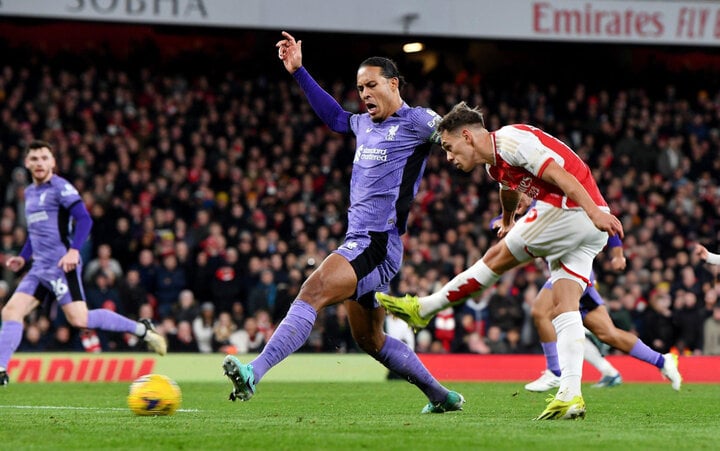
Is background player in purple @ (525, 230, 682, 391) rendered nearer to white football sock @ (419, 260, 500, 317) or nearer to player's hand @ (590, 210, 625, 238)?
white football sock @ (419, 260, 500, 317)

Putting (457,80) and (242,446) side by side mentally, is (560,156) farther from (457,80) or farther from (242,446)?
(457,80)

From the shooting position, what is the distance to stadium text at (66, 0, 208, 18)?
2166cm

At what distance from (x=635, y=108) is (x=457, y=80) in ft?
14.3

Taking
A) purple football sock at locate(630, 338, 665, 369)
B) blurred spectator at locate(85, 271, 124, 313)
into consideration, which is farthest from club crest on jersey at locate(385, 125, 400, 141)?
blurred spectator at locate(85, 271, 124, 313)

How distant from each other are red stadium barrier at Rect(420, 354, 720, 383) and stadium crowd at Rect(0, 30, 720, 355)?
0.95 metres

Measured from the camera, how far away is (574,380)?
7.76 meters

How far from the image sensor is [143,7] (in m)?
21.9

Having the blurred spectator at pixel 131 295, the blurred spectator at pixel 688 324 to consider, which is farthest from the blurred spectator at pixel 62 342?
the blurred spectator at pixel 688 324

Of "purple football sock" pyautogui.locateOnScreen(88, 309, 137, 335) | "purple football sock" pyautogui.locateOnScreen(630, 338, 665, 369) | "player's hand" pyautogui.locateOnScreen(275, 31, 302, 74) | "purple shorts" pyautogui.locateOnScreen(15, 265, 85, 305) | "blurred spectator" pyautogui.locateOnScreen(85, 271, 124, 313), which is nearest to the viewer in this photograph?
"player's hand" pyautogui.locateOnScreen(275, 31, 302, 74)

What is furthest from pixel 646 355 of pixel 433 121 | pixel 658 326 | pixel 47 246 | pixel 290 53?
pixel 658 326

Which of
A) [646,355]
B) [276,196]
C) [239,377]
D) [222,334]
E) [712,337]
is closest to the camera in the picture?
[239,377]

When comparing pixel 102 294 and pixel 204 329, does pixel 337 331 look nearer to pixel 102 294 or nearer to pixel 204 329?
pixel 204 329

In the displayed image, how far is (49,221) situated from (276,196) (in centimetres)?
928

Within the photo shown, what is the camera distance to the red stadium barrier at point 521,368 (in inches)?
677
